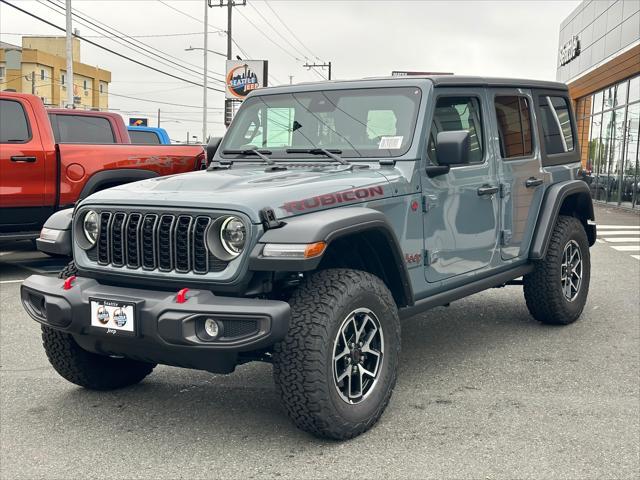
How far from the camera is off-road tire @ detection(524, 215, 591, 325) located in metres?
6.14

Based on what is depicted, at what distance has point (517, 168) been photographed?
574 centimetres

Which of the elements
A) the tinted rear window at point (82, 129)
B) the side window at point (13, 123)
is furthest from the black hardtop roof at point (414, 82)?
the tinted rear window at point (82, 129)

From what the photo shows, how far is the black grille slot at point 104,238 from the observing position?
4.05m

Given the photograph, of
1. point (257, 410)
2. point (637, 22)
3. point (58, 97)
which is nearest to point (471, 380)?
point (257, 410)

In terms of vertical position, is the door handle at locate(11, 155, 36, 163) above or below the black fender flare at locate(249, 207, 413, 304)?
above

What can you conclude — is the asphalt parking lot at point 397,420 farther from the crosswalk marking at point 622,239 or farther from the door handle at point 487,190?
the crosswalk marking at point 622,239

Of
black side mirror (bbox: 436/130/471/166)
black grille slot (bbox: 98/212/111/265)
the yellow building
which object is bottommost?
black grille slot (bbox: 98/212/111/265)

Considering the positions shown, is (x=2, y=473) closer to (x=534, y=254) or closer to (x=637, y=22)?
(x=534, y=254)

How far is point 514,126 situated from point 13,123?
5.94 metres

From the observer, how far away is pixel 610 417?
432 centimetres

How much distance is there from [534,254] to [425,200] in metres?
1.55

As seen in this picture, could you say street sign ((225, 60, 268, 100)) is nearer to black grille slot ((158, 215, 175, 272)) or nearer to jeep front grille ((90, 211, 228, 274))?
jeep front grille ((90, 211, 228, 274))

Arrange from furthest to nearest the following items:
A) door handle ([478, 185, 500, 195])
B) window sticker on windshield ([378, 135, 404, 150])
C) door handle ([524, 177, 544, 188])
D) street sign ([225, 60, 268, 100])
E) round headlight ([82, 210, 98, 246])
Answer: street sign ([225, 60, 268, 100]) < door handle ([524, 177, 544, 188]) < door handle ([478, 185, 500, 195]) < window sticker on windshield ([378, 135, 404, 150]) < round headlight ([82, 210, 98, 246])

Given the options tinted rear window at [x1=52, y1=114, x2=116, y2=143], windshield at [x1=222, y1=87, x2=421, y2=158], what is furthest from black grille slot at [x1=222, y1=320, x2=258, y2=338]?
tinted rear window at [x1=52, y1=114, x2=116, y2=143]
